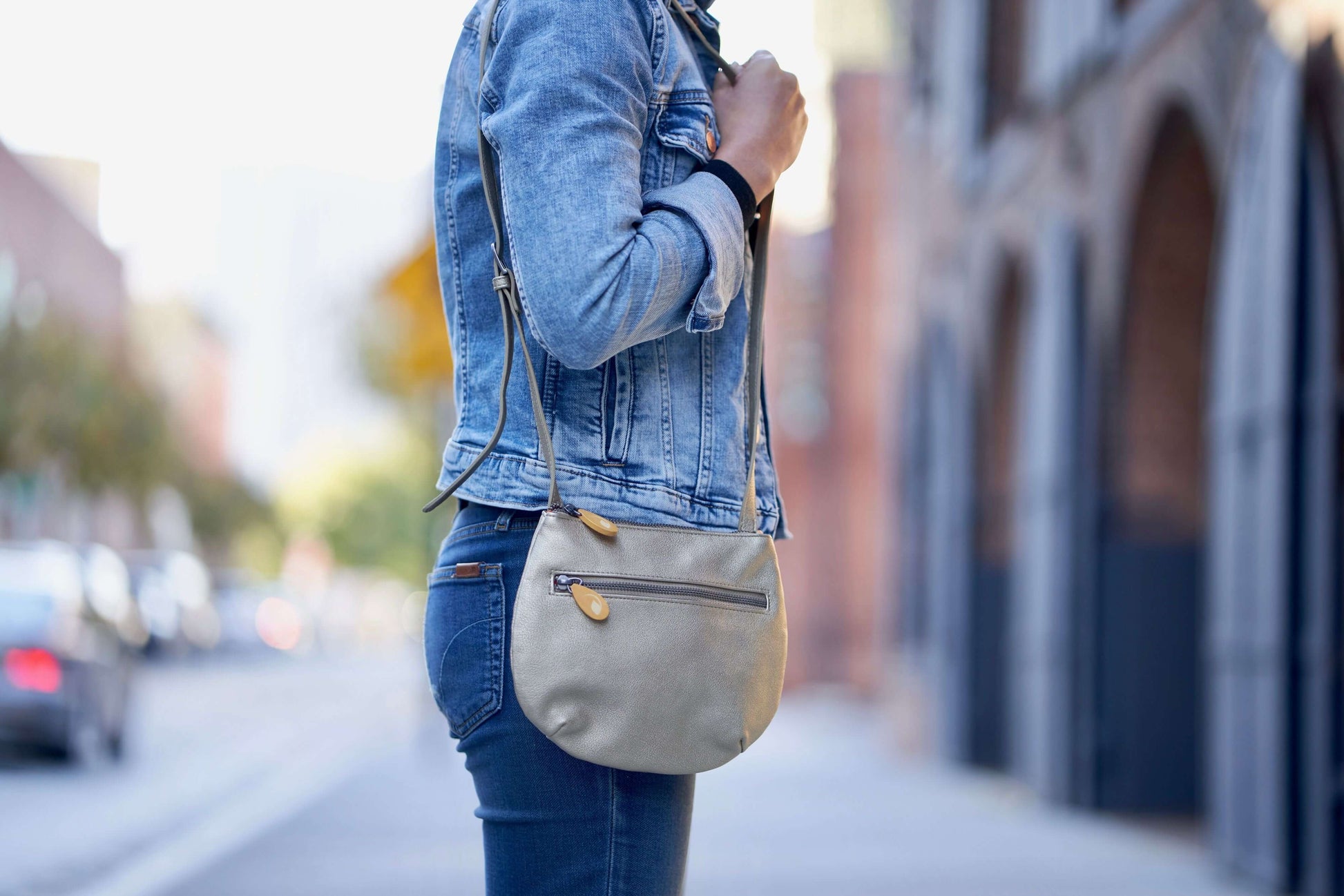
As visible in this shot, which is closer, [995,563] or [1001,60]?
[995,563]

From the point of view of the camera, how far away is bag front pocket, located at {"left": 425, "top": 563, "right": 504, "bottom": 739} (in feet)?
6.27

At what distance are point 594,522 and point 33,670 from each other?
11.4 metres

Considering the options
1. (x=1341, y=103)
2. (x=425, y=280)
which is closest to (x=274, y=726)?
(x=425, y=280)

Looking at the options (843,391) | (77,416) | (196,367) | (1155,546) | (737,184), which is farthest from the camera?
(196,367)

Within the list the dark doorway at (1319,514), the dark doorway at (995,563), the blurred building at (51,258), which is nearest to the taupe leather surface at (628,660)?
the dark doorway at (1319,514)

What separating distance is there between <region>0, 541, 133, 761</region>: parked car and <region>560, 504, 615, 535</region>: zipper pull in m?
11.3

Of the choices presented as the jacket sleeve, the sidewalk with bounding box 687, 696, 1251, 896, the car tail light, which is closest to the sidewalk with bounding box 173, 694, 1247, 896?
the sidewalk with bounding box 687, 696, 1251, 896

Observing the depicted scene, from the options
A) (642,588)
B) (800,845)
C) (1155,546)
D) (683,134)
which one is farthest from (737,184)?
(1155,546)

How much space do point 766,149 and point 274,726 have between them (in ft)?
54.9

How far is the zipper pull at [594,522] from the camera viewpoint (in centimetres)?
185

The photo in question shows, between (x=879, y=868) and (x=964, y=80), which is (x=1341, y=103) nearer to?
(x=879, y=868)

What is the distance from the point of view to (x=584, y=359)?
1.86 meters

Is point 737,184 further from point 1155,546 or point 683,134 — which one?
point 1155,546

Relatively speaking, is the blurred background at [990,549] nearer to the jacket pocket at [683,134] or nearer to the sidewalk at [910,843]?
the sidewalk at [910,843]
